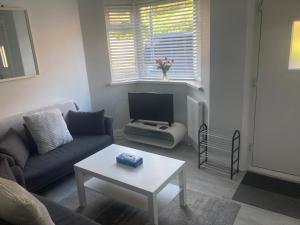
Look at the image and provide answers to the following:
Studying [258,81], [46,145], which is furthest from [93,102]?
[258,81]

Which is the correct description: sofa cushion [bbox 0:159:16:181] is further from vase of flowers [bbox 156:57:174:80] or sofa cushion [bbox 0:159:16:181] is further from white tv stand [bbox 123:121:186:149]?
vase of flowers [bbox 156:57:174:80]

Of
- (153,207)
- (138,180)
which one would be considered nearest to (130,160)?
(138,180)

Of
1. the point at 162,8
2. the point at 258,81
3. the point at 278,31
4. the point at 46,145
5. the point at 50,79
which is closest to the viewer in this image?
the point at 278,31

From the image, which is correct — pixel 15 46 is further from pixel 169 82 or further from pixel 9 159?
pixel 169 82

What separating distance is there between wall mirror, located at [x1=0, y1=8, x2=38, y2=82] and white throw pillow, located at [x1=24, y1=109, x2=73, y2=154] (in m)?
0.59

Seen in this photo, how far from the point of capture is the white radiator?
324 cm

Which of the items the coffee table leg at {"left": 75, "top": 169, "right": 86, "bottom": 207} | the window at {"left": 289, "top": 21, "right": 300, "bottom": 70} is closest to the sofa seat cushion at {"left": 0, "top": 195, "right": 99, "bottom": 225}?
the coffee table leg at {"left": 75, "top": 169, "right": 86, "bottom": 207}

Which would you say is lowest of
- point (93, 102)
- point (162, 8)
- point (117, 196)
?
point (117, 196)

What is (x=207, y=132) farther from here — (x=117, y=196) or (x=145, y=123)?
(x=117, y=196)

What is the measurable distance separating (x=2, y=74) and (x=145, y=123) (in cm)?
197

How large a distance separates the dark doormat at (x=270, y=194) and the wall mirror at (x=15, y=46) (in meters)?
2.82

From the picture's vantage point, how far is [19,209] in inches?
52.6

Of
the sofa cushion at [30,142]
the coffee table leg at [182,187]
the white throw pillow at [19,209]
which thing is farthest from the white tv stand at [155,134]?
the white throw pillow at [19,209]

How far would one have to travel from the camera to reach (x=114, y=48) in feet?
13.2
